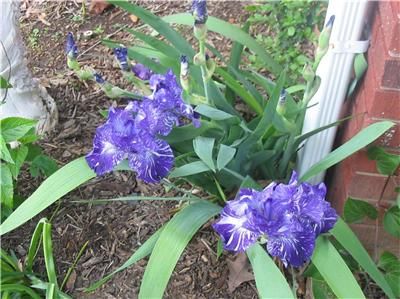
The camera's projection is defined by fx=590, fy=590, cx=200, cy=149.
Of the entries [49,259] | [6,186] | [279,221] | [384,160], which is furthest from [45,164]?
[384,160]

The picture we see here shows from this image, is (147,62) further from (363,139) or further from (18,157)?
(363,139)

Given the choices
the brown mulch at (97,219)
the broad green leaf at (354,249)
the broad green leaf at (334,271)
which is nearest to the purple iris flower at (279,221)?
the broad green leaf at (334,271)

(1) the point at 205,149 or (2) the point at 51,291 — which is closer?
(1) the point at 205,149

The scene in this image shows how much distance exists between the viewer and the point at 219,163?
1436 mm

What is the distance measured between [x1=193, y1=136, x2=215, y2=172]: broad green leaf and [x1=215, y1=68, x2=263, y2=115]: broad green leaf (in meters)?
0.25

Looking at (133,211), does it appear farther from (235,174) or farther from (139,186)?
(235,174)

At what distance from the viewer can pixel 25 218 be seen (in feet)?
4.65

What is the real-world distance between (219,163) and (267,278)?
301 millimetres

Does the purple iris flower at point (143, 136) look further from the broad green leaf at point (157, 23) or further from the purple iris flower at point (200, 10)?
the broad green leaf at point (157, 23)

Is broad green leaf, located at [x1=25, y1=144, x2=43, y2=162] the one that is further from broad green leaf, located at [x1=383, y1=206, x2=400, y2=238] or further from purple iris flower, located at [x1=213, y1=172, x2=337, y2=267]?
broad green leaf, located at [x1=383, y1=206, x2=400, y2=238]

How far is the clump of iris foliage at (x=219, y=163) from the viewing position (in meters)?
Result: 1.24

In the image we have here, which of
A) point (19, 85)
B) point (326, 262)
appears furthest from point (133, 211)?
point (326, 262)

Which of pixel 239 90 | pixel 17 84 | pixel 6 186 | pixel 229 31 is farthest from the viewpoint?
pixel 17 84

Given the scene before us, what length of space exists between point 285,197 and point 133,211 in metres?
0.78
